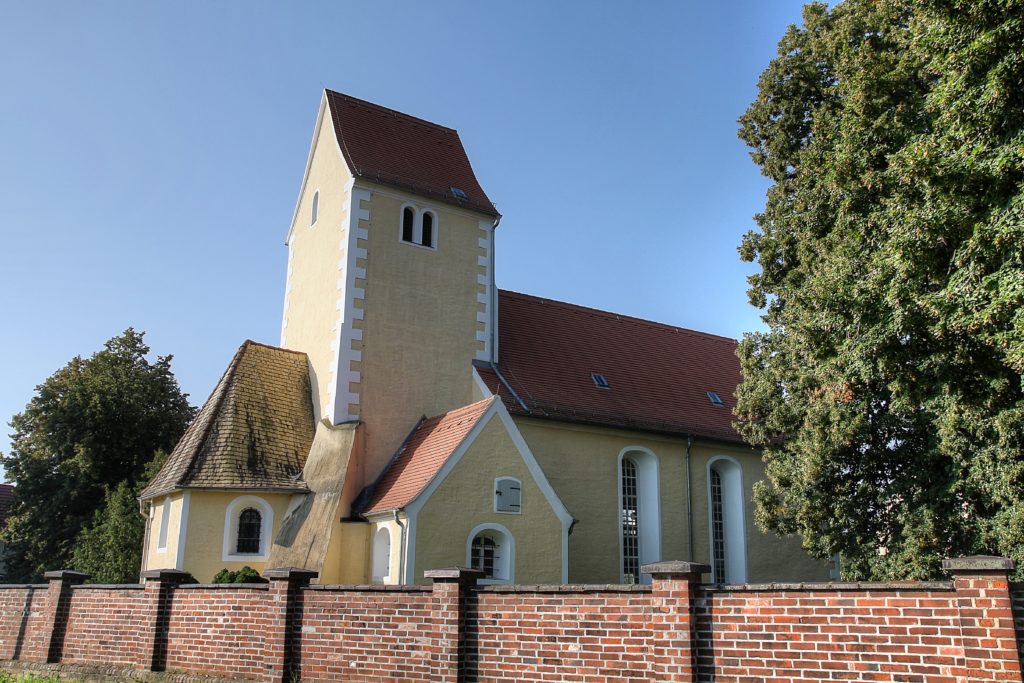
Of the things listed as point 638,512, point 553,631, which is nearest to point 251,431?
point 638,512

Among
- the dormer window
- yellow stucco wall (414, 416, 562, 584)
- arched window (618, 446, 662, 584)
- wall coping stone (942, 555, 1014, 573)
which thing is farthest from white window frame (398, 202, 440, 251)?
wall coping stone (942, 555, 1014, 573)

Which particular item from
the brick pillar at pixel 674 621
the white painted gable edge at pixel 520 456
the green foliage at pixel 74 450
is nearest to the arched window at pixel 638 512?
the white painted gable edge at pixel 520 456

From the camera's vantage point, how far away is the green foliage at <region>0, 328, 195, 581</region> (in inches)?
1199

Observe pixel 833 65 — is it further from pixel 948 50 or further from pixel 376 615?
pixel 376 615

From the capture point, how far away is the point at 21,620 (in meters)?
14.2

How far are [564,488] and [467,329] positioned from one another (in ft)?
15.0

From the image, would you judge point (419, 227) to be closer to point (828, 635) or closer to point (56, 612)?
point (56, 612)

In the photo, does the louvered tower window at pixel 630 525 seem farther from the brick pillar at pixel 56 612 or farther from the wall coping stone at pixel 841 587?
the wall coping stone at pixel 841 587

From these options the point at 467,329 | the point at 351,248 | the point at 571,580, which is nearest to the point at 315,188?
the point at 351,248

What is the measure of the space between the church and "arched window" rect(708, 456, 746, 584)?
0.18 ft

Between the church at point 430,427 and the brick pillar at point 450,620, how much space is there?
19.9 ft

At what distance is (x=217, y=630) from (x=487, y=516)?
6108mm

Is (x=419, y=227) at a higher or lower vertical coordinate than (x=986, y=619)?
higher

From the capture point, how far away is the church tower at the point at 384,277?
19.5m
